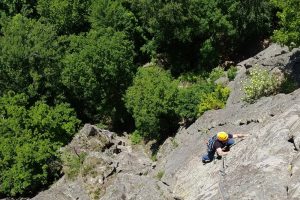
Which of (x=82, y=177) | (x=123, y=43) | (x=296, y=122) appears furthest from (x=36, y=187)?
(x=296, y=122)

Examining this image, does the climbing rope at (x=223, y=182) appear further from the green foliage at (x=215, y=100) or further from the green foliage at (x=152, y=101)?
the green foliage at (x=152, y=101)

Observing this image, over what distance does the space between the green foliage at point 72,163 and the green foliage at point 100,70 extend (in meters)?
8.72

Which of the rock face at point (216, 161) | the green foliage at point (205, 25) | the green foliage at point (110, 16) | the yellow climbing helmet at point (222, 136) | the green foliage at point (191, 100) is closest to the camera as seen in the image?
the rock face at point (216, 161)

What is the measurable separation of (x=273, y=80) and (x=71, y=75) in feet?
78.8

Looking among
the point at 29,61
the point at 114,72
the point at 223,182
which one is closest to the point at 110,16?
the point at 114,72

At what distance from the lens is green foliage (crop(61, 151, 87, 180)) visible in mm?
46369

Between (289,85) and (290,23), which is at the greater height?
(290,23)

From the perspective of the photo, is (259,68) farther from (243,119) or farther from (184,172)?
(184,172)

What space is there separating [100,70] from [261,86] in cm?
2096

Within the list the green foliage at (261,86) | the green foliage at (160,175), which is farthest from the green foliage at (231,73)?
the green foliage at (160,175)

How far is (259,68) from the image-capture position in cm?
4506

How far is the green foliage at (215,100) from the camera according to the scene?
46500 millimetres

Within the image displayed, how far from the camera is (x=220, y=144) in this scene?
31.6m

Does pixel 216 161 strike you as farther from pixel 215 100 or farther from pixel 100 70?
pixel 100 70
